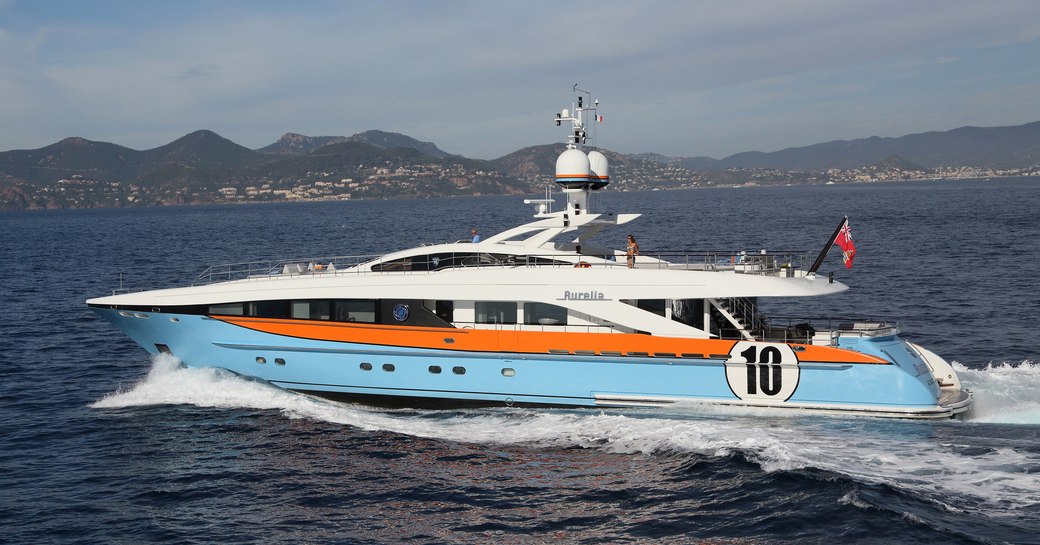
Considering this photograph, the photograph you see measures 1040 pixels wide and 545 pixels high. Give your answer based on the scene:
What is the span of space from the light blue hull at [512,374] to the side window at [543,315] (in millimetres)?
1076

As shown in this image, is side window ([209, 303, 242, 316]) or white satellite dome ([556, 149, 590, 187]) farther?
white satellite dome ([556, 149, 590, 187])

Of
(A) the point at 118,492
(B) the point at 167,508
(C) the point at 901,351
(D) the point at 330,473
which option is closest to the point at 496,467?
(D) the point at 330,473

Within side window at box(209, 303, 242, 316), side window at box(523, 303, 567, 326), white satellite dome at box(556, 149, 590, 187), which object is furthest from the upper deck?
white satellite dome at box(556, 149, 590, 187)

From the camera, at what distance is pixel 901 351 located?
61.4 feet

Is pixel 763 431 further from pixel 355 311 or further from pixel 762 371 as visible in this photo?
pixel 355 311

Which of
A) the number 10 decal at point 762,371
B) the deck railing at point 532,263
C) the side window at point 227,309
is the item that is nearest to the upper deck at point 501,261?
the deck railing at point 532,263

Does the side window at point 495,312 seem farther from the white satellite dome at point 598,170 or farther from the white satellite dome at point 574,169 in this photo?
the white satellite dome at point 598,170

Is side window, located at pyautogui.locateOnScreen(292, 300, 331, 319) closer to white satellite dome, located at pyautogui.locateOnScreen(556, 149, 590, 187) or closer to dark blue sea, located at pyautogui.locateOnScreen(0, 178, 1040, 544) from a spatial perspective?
dark blue sea, located at pyautogui.locateOnScreen(0, 178, 1040, 544)

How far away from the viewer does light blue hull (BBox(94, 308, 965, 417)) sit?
59.6 ft

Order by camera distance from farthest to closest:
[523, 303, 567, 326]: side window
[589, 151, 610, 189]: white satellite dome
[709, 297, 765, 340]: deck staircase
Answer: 1. [589, 151, 610, 189]: white satellite dome
2. [523, 303, 567, 326]: side window
3. [709, 297, 765, 340]: deck staircase

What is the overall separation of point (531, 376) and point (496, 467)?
3350 millimetres

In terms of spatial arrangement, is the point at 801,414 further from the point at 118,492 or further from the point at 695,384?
the point at 118,492

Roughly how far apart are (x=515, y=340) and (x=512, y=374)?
2.60ft

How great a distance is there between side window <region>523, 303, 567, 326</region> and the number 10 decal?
3.98m
